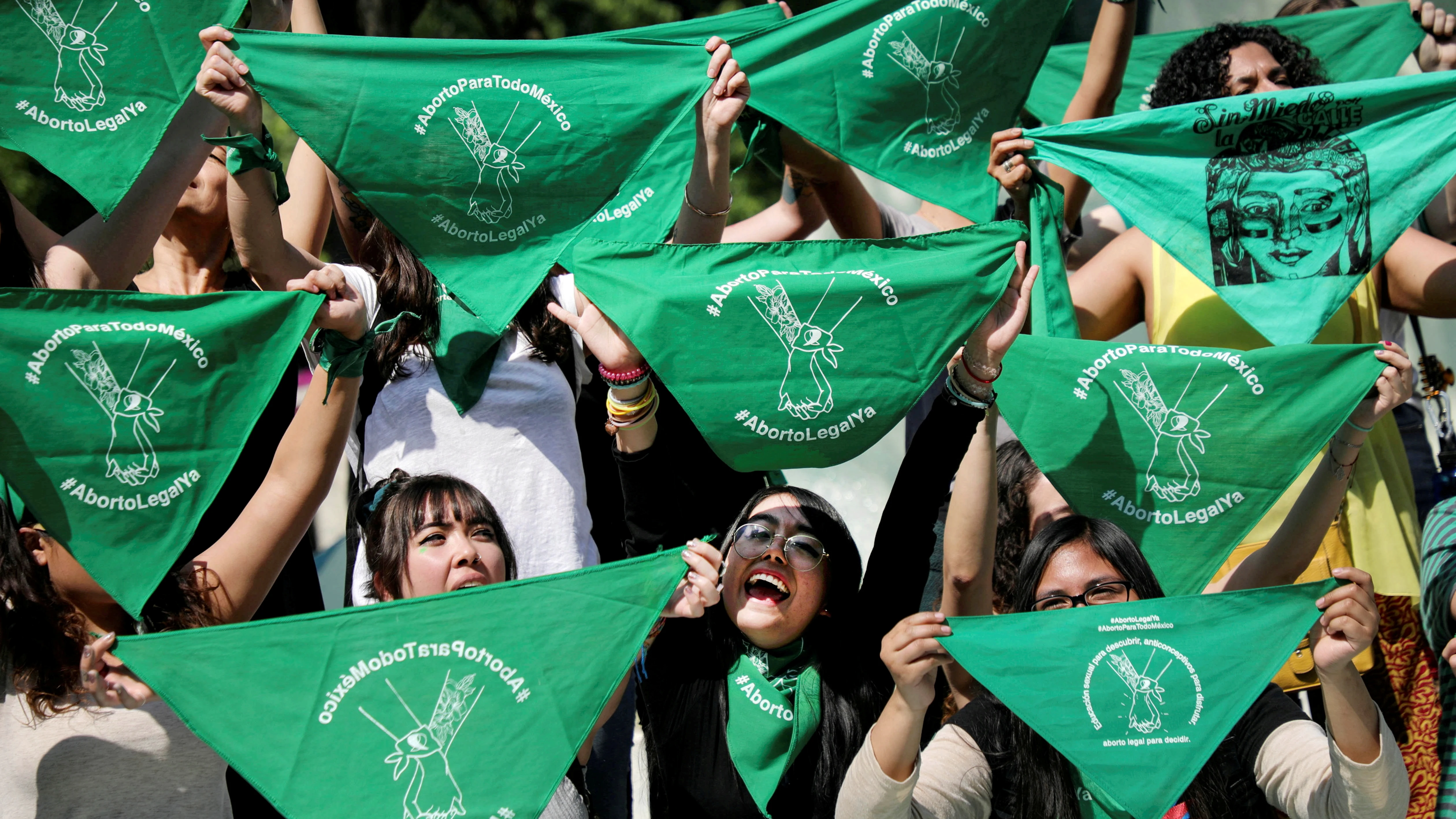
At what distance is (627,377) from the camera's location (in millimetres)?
3617

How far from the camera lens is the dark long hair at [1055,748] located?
3.40m

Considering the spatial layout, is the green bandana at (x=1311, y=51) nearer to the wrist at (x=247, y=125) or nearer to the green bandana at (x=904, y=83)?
the green bandana at (x=904, y=83)

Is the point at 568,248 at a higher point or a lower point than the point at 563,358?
higher

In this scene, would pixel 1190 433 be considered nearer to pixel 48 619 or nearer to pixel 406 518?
pixel 406 518

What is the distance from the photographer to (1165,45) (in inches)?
215

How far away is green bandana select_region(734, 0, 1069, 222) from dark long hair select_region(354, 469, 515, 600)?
150cm

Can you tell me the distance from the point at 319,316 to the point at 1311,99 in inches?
115

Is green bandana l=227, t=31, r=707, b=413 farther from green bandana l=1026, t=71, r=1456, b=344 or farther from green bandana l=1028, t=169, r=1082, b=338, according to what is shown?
green bandana l=1026, t=71, r=1456, b=344

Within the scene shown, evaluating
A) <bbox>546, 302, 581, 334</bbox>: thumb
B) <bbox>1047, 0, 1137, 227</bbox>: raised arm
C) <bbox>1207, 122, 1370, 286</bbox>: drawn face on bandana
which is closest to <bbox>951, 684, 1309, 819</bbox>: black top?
<bbox>1207, 122, 1370, 286</bbox>: drawn face on bandana

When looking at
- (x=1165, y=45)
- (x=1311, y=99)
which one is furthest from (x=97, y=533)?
(x=1165, y=45)

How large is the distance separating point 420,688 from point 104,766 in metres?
0.78

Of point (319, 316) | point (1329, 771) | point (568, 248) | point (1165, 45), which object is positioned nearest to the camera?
point (1329, 771)

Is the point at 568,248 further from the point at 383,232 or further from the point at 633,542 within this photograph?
the point at 633,542

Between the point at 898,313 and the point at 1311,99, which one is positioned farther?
the point at 1311,99
